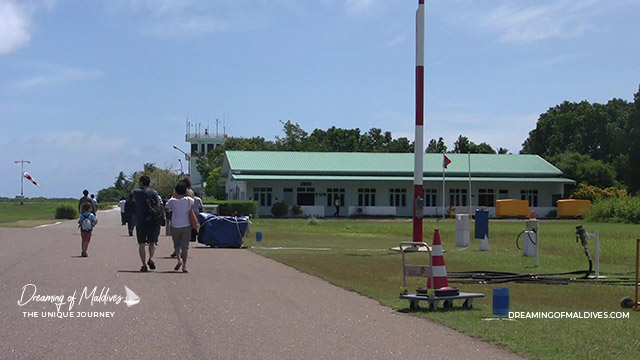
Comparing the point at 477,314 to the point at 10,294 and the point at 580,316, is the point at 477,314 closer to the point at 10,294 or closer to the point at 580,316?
the point at 580,316

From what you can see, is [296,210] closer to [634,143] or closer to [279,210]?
[279,210]

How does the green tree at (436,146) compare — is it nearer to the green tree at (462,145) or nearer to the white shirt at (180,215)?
the green tree at (462,145)

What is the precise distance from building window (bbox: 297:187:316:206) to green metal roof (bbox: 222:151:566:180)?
1.60m

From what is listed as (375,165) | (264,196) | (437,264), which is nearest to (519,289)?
(437,264)

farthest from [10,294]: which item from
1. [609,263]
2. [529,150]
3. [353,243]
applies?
[529,150]

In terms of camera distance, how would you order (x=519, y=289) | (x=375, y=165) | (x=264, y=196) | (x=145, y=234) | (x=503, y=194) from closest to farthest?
1. (x=519, y=289)
2. (x=145, y=234)
3. (x=264, y=196)
4. (x=503, y=194)
5. (x=375, y=165)

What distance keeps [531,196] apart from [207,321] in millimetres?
66921

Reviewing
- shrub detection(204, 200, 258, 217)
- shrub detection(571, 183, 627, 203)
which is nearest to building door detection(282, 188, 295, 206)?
shrub detection(204, 200, 258, 217)

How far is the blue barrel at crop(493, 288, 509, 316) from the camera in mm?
10594

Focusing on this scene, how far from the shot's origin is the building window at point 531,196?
7356 cm

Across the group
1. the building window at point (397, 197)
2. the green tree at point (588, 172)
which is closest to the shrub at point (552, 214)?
the green tree at point (588, 172)

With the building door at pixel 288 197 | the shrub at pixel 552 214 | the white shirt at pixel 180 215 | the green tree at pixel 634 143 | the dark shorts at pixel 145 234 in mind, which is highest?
the green tree at pixel 634 143

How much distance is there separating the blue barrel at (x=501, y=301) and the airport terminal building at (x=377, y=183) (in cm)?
5632

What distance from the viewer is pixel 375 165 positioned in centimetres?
7356
